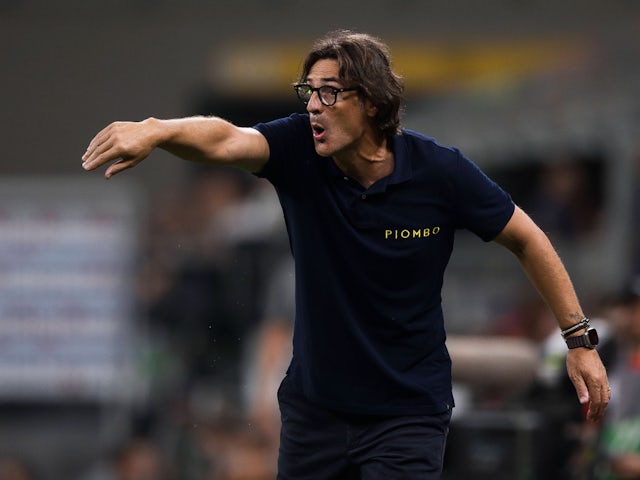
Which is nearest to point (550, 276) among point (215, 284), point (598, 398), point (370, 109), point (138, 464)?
point (598, 398)

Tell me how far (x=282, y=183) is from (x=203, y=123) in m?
0.43

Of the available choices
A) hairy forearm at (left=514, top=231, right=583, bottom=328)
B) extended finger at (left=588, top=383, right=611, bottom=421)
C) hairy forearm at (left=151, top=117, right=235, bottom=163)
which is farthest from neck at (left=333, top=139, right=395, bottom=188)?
extended finger at (left=588, top=383, right=611, bottom=421)

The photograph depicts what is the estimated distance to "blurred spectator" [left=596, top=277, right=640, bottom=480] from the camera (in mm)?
8289

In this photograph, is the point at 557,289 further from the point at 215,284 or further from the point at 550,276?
the point at 215,284

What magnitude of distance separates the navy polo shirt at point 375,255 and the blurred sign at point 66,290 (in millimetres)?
8269

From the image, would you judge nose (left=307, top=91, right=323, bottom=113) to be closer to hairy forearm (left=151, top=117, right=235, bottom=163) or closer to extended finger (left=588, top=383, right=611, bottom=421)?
hairy forearm (left=151, top=117, right=235, bottom=163)

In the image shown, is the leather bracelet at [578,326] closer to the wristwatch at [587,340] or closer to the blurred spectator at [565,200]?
the wristwatch at [587,340]

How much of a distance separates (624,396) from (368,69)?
11.5 ft

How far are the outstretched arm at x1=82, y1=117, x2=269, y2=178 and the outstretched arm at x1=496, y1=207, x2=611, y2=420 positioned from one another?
92 cm

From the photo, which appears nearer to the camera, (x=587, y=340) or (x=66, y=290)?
(x=587, y=340)

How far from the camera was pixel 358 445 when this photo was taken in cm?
559

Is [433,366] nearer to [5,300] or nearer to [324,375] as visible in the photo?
[324,375]

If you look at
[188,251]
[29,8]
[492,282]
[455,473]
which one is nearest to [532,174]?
[492,282]

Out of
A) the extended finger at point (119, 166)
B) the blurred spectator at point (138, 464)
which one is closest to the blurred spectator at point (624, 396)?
the extended finger at point (119, 166)
